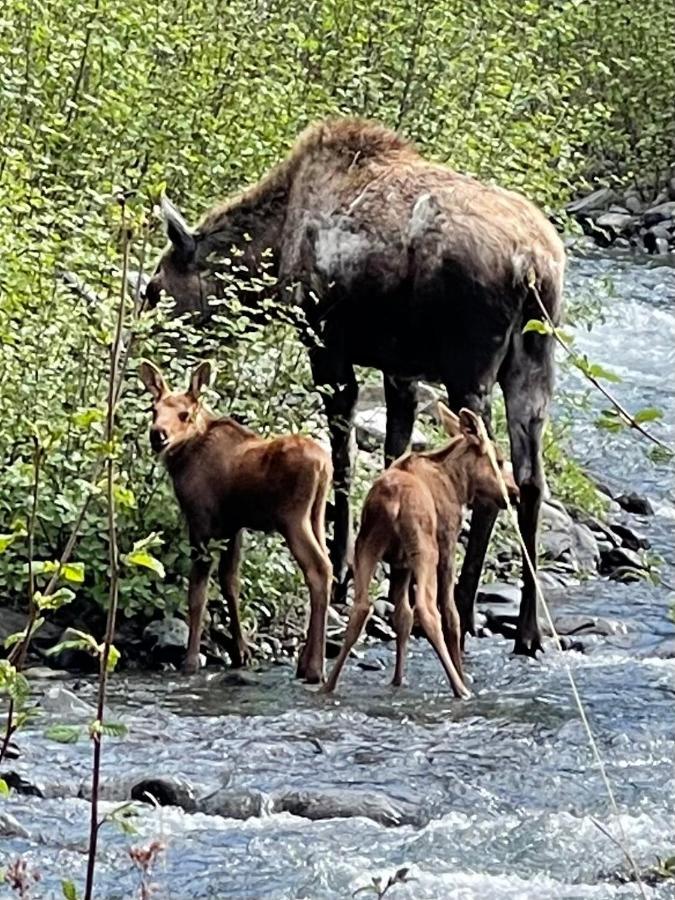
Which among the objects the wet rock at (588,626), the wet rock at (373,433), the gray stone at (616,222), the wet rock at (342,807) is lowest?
the wet rock at (588,626)

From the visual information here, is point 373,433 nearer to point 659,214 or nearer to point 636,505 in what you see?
point 636,505

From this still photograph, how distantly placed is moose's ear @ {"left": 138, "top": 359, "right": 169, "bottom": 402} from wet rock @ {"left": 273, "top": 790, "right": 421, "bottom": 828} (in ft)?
7.41

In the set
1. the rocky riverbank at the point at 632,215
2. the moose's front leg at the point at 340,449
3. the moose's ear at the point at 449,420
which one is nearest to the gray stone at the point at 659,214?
the rocky riverbank at the point at 632,215

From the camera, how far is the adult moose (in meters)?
9.01

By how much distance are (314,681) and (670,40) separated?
60.2ft

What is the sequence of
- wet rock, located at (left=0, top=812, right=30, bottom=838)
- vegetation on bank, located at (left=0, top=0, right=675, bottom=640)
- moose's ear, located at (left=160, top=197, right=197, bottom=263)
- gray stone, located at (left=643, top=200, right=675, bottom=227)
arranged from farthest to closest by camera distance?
1. gray stone, located at (left=643, top=200, right=675, bottom=227)
2. moose's ear, located at (left=160, top=197, right=197, bottom=263)
3. vegetation on bank, located at (left=0, top=0, right=675, bottom=640)
4. wet rock, located at (left=0, top=812, right=30, bottom=838)

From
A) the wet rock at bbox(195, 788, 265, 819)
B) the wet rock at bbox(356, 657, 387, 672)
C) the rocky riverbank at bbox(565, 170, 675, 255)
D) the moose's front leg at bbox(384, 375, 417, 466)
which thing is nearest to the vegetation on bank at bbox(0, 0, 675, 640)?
the moose's front leg at bbox(384, 375, 417, 466)

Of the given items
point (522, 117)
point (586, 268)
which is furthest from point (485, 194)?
point (586, 268)

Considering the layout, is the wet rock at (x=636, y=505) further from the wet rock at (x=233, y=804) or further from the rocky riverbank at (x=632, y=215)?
the rocky riverbank at (x=632, y=215)

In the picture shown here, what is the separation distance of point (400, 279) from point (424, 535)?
5.23ft

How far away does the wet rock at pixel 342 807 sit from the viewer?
21.5 ft

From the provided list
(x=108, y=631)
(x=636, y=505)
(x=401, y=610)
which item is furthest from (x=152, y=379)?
(x=636, y=505)

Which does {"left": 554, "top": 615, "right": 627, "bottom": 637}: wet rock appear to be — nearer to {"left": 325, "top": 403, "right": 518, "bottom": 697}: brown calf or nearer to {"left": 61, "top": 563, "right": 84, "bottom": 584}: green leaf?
{"left": 325, "top": 403, "right": 518, "bottom": 697}: brown calf

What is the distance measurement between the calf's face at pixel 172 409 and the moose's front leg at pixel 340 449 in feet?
3.75
